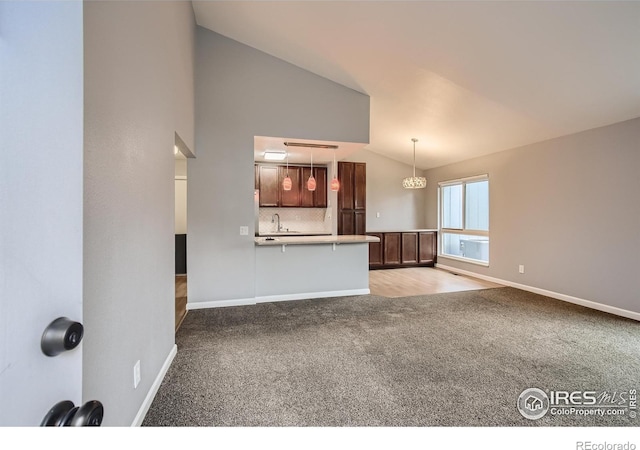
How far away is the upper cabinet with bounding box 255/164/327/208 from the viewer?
6.40 metres

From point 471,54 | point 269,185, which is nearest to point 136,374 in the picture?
point 471,54

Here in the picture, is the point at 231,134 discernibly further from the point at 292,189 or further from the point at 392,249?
the point at 392,249

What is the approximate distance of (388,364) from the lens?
97.0 inches

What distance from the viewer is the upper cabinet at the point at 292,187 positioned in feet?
21.0

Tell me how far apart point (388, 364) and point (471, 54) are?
10.4 feet

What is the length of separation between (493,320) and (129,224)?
12.6 feet

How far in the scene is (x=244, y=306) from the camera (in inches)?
160

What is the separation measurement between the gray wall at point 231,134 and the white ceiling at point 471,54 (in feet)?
0.85

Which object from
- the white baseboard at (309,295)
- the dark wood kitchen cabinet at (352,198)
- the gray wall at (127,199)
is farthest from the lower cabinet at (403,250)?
the gray wall at (127,199)

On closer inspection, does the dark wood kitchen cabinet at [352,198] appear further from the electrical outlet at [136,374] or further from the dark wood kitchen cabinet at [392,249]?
the electrical outlet at [136,374]

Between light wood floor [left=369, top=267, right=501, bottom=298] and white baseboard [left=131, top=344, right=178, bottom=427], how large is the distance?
3.15m

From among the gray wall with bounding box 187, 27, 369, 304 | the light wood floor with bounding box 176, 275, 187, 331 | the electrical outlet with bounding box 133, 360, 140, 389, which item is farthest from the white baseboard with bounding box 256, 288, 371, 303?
the electrical outlet with bounding box 133, 360, 140, 389

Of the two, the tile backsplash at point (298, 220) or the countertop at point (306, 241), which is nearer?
the countertop at point (306, 241)

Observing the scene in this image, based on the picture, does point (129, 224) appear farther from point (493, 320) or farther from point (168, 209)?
point (493, 320)
